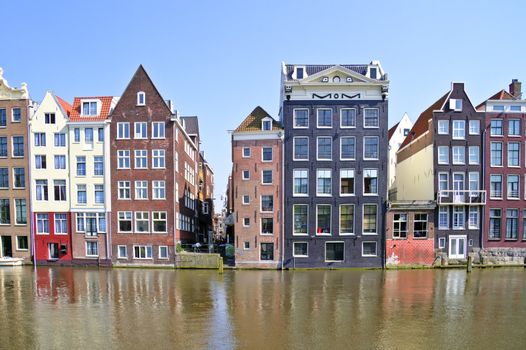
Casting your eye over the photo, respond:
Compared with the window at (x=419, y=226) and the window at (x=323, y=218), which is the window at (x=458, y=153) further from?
the window at (x=323, y=218)

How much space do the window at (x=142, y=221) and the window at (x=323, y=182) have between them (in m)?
20.7

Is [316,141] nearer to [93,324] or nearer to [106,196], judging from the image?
[106,196]

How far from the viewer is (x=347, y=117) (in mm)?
47219

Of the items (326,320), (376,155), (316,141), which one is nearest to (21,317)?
(326,320)

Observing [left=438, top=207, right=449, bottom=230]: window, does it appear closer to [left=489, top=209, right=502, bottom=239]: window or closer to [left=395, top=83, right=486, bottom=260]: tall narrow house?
[left=395, top=83, right=486, bottom=260]: tall narrow house

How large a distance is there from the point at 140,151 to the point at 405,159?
123 ft

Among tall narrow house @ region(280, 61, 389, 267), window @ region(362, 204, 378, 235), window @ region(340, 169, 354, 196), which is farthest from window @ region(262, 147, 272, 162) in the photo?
window @ region(362, 204, 378, 235)

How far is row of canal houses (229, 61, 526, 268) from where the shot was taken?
46.7 m

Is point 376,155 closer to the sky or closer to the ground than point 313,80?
closer to the ground

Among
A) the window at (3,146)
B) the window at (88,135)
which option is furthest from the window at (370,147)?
the window at (3,146)

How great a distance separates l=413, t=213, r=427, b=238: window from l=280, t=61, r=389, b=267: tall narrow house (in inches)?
163

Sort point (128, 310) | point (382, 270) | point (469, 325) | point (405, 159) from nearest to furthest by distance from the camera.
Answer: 1. point (469, 325)
2. point (128, 310)
3. point (382, 270)
4. point (405, 159)

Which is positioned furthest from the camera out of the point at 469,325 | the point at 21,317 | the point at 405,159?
the point at 405,159

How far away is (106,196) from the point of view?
48000 millimetres
